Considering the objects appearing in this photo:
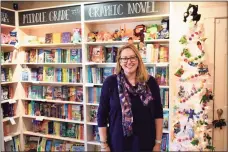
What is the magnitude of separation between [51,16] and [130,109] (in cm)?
212

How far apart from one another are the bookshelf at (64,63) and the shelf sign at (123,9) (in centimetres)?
3

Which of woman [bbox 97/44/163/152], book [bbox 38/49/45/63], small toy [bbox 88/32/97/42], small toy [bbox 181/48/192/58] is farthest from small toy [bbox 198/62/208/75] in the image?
book [bbox 38/49/45/63]

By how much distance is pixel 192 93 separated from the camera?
2479 millimetres

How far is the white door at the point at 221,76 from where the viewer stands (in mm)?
2531

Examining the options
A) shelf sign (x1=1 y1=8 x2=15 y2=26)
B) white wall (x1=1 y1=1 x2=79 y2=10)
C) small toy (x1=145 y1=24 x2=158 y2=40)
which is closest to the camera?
small toy (x1=145 y1=24 x2=158 y2=40)

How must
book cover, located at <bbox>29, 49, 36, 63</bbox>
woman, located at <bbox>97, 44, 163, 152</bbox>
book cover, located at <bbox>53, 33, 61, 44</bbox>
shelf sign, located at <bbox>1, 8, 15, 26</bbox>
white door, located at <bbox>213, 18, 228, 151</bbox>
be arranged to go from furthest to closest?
book cover, located at <bbox>29, 49, 36, 63</bbox> < book cover, located at <bbox>53, 33, 61, 44</bbox> < shelf sign, located at <bbox>1, 8, 15, 26</bbox> < white door, located at <bbox>213, 18, 228, 151</bbox> < woman, located at <bbox>97, 44, 163, 152</bbox>

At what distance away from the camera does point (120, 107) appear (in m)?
1.65

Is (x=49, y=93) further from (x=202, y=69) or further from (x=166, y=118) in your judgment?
(x=202, y=69)

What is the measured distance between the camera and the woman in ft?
5.33

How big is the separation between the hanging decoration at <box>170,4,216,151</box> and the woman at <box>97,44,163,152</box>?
35.1 inches

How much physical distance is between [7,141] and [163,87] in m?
2.47

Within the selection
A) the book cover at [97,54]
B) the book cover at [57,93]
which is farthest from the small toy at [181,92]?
the book cover at [57,93]

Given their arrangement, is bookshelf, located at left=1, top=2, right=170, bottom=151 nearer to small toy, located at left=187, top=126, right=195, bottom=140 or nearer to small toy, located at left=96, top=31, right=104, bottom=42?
small toy, located at left=96, top=31, right=104, bottom=42

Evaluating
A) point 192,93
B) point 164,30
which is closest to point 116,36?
point 164,30
